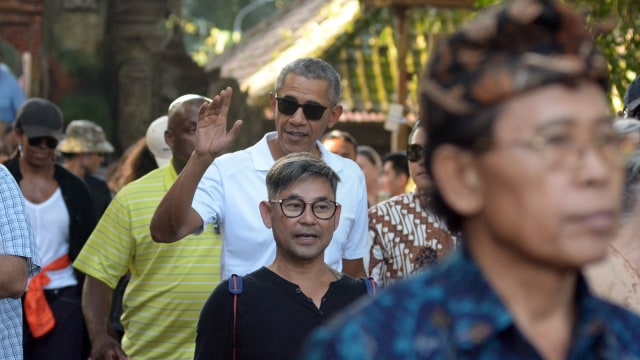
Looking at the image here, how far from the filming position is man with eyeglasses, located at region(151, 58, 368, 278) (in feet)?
18.6

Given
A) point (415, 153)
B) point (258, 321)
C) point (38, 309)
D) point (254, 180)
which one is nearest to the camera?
point (258, 321)

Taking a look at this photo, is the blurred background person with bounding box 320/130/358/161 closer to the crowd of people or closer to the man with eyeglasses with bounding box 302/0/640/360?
the crowd of people

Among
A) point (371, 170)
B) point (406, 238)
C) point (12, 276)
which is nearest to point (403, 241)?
point (406, 238)

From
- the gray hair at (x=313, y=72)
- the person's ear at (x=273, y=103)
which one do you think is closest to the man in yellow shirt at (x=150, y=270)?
the person's ear at (x=273, y=103)

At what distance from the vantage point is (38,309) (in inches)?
348

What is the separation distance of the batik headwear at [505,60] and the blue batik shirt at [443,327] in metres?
0.27

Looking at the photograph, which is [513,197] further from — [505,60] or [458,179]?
[505,60]

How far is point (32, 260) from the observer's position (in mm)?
5734

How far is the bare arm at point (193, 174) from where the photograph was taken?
5594mm

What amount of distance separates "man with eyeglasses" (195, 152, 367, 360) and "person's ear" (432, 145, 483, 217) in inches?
97.4

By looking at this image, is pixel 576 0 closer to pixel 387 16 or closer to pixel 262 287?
pixel 262 287

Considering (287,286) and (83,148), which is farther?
(83,148)

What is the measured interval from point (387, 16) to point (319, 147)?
1660cm

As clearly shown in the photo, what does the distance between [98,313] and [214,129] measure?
2.29 meters
